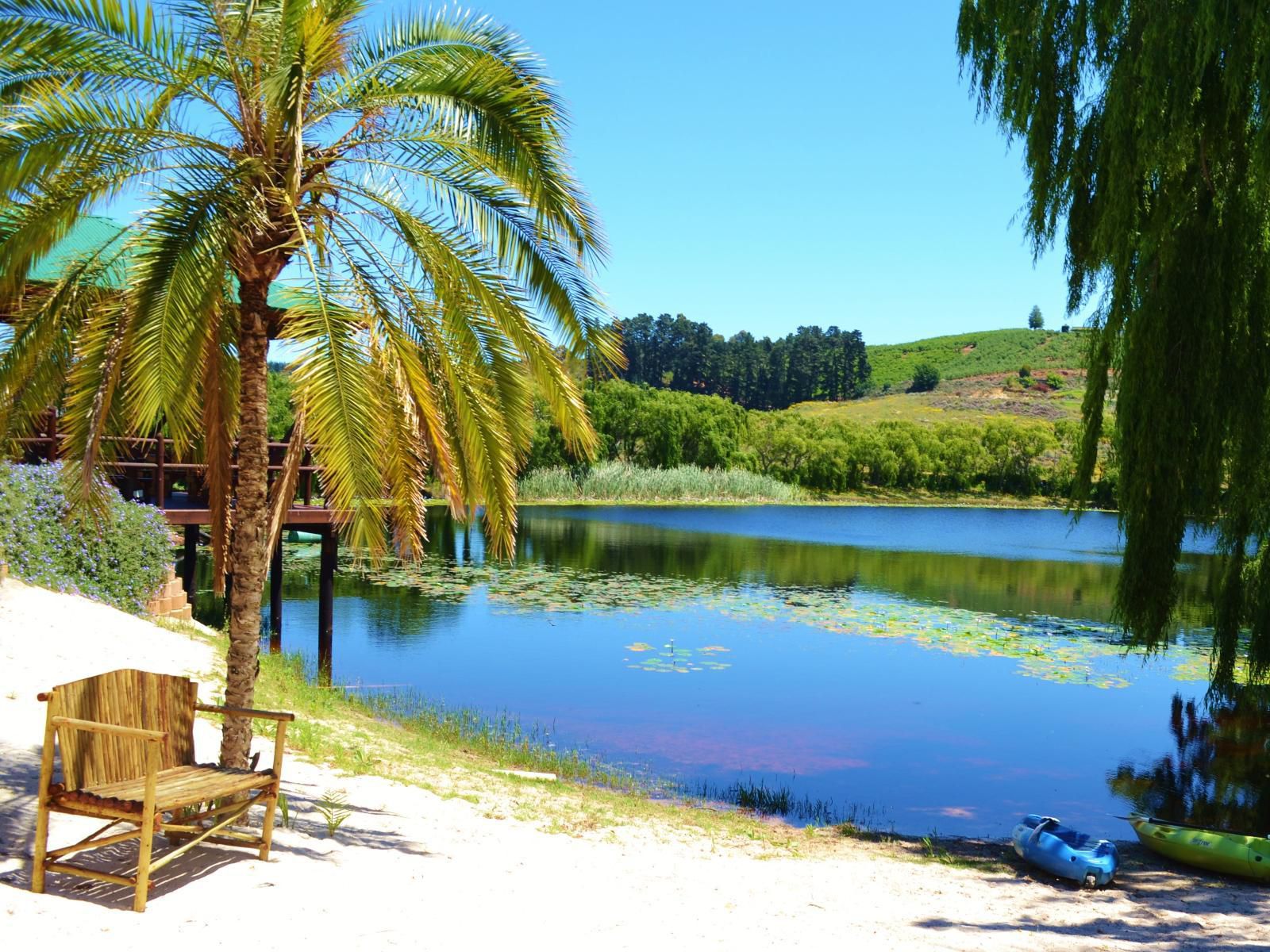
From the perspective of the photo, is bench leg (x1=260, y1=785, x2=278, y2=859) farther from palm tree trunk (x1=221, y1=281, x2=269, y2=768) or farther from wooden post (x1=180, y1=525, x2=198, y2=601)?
wooden post (x1=180, y1=525, x2=198, y2=601)

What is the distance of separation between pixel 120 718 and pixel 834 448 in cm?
7977

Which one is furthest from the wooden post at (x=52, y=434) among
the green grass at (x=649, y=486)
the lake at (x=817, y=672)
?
the green grass at (x=649, y=486)

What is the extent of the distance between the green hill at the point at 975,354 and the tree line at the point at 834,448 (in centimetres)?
5308

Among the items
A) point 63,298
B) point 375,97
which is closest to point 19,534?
point 63,298

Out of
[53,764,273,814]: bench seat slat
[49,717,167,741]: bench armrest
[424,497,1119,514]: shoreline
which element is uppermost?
[424,497,1119,514]: shoreline

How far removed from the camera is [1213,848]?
9.27m

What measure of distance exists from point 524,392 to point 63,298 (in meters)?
3.00

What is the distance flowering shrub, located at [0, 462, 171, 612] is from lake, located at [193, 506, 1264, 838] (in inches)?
146

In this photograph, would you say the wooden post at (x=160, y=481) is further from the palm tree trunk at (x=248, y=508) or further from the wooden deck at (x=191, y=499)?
the palm tree trunk at (x=248, y=508)

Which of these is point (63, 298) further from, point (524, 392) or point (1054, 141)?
point (1054, 141)

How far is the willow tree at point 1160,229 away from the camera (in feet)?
28.8

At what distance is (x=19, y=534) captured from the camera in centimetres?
1290

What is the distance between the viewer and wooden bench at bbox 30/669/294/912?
492 cm

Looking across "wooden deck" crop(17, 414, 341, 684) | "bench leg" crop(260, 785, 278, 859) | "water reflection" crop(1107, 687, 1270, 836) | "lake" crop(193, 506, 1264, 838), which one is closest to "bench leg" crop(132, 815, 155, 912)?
"bench leg" crop(260, 785, 278, 859)
